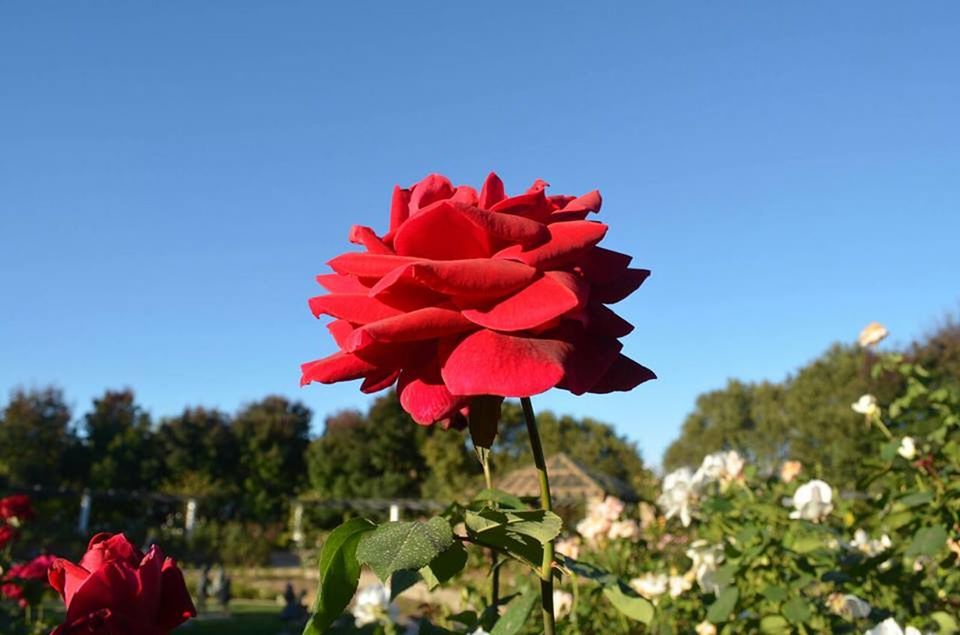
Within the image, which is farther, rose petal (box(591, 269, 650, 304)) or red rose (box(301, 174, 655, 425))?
rose petal (box(591, 269, 650, 304))

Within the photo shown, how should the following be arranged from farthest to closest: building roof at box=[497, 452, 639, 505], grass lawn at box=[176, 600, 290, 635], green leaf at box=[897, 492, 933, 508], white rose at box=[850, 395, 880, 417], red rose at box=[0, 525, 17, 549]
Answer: building roof at box=[497, 452, 639, 505] → grass lawn at box=[176, 600, 290, 635] → red rose at box=[0, 525, 17, 549] → white rose at box=[850, 395, 880, 417] → green leaf at box=[897, 492, 933, 508]

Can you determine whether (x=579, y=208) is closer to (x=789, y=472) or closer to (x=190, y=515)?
(x=789, y=472)

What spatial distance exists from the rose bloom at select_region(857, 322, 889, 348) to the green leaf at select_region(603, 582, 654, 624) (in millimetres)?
2343

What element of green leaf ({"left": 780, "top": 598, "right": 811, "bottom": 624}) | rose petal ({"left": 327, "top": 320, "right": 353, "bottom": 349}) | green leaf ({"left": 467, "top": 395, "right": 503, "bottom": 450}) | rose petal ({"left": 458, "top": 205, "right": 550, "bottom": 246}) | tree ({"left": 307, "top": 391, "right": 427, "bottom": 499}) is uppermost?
tree ({"left": 307, "top": 391, "right": 427, "bottom": 499})

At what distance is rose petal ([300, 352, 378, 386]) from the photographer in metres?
0.54

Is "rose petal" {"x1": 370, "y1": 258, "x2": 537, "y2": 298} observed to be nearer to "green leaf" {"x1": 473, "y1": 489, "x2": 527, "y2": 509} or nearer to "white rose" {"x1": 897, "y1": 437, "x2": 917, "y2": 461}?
Answer: "green leaf" {"x1": 473, "y1": 489, "x2": 527, "y2": 509}

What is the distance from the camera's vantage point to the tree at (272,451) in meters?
25.8

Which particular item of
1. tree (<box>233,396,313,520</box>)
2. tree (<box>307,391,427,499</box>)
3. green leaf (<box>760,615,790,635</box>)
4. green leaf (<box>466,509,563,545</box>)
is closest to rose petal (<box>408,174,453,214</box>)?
green leaf (<box>466,509,563,545</box>)

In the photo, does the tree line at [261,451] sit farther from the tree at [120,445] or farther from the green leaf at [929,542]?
the green leaf at [929,542]

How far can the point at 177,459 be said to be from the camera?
81.5 ft

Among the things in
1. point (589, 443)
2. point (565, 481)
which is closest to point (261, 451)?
point (589, 443)

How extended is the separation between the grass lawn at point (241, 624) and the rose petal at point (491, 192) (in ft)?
22.6

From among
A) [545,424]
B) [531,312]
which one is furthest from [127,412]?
[531,312]

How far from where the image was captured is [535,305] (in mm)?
481
